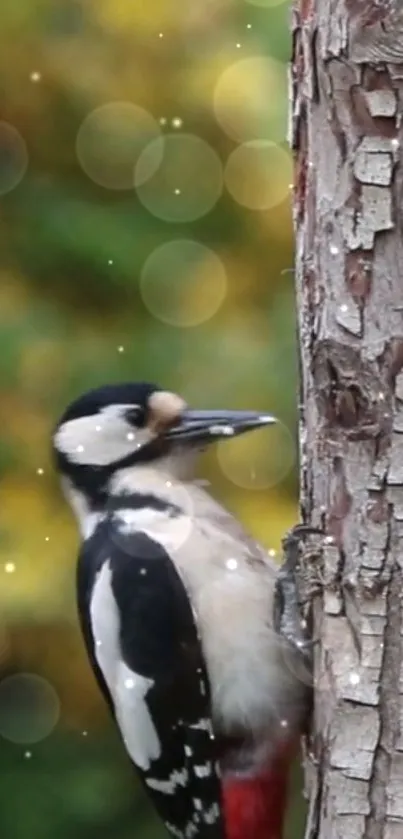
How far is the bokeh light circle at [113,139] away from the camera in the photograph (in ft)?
8.21

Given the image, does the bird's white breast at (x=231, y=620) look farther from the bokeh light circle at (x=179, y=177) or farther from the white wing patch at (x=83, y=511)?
the bokeh light circle at (x=179, y=177)

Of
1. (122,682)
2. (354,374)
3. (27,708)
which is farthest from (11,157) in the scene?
(354,374)

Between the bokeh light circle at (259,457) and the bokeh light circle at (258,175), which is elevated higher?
the bokeh light circle at (258,175)

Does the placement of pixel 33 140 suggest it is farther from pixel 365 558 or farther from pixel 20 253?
pixel 365 558

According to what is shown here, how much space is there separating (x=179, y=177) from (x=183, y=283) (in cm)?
19

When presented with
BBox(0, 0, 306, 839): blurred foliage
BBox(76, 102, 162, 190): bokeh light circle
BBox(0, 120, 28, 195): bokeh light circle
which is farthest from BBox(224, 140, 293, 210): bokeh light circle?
BBox(0, 120, 28, 195): bokeh light circle

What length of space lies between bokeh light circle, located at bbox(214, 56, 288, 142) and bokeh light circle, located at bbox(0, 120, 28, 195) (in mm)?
322

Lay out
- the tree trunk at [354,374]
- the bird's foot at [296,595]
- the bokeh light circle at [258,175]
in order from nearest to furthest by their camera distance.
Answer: the tree trunk at [354,374]
the bird's foot at [296,595]
the bokeh light circle at [258,175]

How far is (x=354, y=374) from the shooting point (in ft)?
4.05

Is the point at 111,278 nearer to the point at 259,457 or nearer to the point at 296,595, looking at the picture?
the point at 259,457

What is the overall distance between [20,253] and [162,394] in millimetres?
1033

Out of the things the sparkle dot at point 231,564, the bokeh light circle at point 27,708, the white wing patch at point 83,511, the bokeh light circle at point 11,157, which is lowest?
the bokeh light circle at point 27,708

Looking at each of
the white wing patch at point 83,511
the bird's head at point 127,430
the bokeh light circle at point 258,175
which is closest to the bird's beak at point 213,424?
the bird's head at point 127,430

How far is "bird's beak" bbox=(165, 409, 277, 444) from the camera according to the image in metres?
1.43
